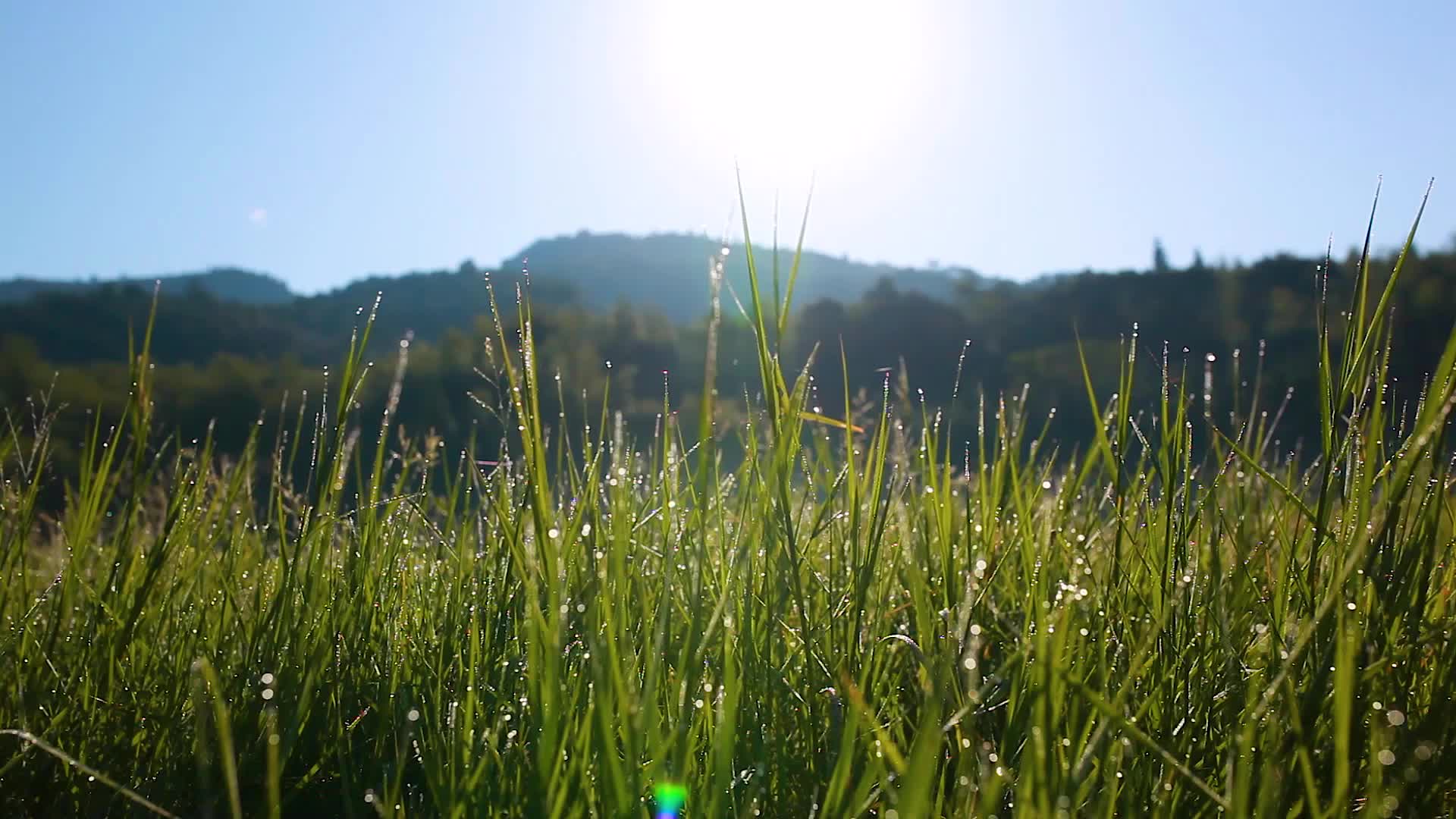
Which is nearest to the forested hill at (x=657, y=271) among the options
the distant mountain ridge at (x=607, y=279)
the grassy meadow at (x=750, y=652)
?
the distant mountain ridge at (x=607, y=279)

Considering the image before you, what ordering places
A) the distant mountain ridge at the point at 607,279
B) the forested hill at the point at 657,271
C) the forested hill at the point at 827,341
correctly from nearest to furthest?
the forested hill at the point at 827,341, the distant mountain ridge at the point at 607,279, the forested hill at the point at 657,271

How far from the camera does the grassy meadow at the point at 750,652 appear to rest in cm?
89

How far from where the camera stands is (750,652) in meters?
1.07

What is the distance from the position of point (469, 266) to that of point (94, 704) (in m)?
95.7

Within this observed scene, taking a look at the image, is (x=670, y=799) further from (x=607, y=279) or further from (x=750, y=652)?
(x=607, y=279)

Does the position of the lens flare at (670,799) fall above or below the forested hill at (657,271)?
below

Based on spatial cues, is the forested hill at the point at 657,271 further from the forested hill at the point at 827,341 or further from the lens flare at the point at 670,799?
the lens flare at the point at 670,799

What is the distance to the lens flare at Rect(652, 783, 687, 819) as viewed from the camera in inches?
32.4

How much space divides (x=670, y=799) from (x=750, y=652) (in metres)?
0.25

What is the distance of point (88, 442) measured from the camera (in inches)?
62.8

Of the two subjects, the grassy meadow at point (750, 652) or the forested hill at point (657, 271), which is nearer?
the grassy meadow at point (750, 652)

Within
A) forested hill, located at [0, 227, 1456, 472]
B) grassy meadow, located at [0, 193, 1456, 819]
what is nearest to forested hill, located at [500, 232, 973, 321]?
forested hill, located at [0, 227, 1456, 472]

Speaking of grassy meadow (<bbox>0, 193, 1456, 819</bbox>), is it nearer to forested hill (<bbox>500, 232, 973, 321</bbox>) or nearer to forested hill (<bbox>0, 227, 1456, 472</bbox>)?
forested hill (<bbox>0, 227, 1456, 472</bbox>)

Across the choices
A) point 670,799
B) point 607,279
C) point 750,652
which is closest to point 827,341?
point 750,652
